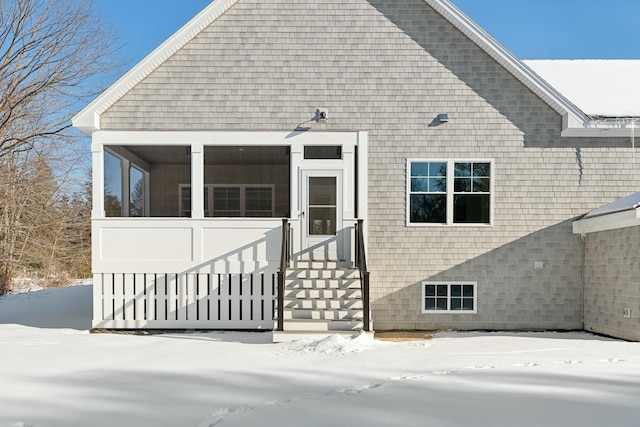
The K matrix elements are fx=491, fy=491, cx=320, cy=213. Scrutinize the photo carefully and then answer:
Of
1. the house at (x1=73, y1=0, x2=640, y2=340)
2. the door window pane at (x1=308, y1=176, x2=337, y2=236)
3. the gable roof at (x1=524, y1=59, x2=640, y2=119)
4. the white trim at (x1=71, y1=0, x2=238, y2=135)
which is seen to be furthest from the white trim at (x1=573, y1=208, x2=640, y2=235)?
the white trim at (x1=71, y1=0, x2=238, y2=135)

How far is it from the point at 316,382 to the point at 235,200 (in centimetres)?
860

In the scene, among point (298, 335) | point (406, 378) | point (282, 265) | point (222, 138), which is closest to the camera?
point (406, 378)

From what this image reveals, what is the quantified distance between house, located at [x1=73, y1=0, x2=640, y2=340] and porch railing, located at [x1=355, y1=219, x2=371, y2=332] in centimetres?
21

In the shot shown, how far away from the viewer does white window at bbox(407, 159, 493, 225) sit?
9.78 metres

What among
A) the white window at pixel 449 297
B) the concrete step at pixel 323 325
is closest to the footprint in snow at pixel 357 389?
the concrete step at pixel 323 325

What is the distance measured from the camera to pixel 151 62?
373 inches

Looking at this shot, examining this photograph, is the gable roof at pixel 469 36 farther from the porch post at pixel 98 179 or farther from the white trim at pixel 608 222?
the white trim at pixel 608 222

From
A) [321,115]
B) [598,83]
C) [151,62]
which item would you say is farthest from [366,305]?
[598,83]

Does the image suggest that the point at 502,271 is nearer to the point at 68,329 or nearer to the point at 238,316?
the point at 238,316

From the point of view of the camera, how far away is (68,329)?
380 inches

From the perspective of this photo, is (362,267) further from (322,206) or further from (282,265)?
(322,206)

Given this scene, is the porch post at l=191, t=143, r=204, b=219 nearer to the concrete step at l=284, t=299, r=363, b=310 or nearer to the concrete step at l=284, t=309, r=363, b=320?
the concrete step at l=284, t=299, r=363, b=310

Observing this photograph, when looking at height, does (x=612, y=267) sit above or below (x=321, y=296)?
above

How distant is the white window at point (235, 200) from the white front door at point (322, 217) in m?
3.39
